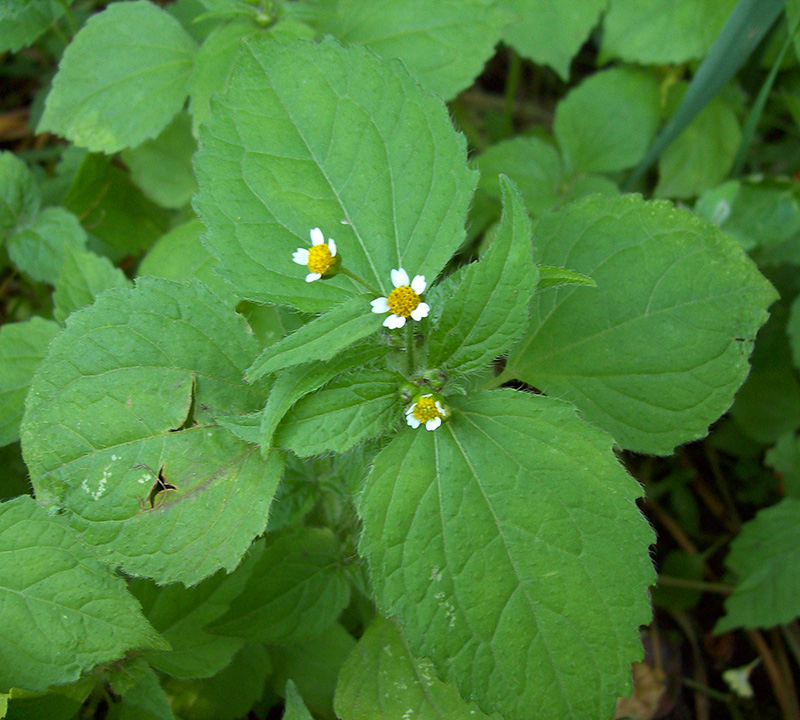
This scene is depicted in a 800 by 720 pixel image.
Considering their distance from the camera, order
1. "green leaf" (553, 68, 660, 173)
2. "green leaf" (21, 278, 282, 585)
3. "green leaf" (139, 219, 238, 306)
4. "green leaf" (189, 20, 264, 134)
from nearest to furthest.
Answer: "green leaf" (21, 278, 282, 585)
"green leaf" (189, 20, 264, 134)
"green leaf" (139, 219, 238, 306)
"green leaf" (553, 68, 660, 173)

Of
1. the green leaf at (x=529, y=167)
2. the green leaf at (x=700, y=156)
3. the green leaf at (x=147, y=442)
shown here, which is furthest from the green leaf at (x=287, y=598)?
the green leaf at (x=700, y=156)

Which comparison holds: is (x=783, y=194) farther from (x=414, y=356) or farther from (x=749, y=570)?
(x=414, y=356)

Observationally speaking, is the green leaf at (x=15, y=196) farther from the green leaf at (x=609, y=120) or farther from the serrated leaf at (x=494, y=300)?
the green leaf at (x=609, y=120)

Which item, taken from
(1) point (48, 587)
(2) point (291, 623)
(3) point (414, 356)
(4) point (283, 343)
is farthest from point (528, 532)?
(1) point (48, 587)

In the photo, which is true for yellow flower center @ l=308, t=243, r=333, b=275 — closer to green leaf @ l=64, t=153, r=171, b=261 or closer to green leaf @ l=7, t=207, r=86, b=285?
green leaf @ l=7, t=207, r=86, b=285

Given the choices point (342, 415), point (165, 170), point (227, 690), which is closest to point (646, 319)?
point (342, 415)

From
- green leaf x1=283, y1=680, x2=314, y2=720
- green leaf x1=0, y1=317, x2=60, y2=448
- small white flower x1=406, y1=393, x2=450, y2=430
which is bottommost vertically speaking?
green leaf x1=283, y1=680, x2=314, y2=720

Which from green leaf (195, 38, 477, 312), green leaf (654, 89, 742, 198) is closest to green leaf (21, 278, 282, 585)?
green leaf (195, 38, 477, 312)
